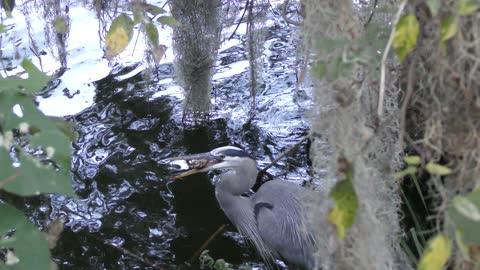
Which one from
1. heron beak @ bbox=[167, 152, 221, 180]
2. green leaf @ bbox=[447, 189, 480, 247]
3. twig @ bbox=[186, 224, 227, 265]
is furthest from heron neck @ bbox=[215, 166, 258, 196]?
green leaf @ bbox=[447, 189, 480, 247]

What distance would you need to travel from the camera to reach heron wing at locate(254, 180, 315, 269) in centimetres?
321

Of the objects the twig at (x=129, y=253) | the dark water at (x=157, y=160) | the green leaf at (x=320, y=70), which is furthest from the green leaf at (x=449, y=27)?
the twig at (x=129, y=253)

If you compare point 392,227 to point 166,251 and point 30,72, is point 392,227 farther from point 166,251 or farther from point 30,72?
point 166,251

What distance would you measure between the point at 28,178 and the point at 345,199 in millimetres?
585

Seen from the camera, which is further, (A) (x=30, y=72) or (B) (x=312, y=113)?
(A) (x=30, y=72)

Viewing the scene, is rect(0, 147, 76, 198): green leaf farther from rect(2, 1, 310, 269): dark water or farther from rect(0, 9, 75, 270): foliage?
rect(2, 1, 310, 269): dark water

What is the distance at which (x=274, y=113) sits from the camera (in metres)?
4.34

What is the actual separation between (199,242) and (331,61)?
99.7 inches

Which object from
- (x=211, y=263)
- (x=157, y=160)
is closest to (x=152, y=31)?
(x=211, y=263)

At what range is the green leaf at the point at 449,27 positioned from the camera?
937 millimetres

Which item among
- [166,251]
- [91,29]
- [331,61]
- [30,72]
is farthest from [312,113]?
A: [91,29]

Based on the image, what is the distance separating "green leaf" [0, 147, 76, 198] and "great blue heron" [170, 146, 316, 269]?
1.92 meters

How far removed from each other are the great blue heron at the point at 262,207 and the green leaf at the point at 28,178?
6.30 ft

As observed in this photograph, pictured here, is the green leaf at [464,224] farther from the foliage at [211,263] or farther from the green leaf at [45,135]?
the foliage at [211,263]
